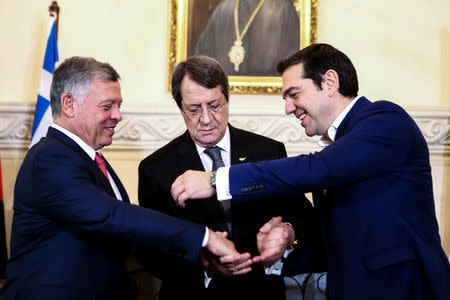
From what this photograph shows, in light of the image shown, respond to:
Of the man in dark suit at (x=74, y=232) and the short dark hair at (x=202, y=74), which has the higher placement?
the short dark hair at (x=202, y=74)

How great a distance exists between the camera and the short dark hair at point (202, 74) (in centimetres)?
270

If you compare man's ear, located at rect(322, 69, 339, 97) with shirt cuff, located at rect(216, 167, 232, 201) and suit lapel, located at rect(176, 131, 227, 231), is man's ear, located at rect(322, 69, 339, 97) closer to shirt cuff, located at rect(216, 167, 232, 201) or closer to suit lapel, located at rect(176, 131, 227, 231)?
shirt cuff, located at rect(216, 167, 232, 201)

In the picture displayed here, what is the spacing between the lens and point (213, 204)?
2611 mm

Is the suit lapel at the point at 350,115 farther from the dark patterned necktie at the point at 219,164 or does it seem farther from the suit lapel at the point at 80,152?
the suit lapel at the point at 80,152

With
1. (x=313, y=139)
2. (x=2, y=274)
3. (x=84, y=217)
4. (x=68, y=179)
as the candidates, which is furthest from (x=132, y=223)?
(x=313, y=139)

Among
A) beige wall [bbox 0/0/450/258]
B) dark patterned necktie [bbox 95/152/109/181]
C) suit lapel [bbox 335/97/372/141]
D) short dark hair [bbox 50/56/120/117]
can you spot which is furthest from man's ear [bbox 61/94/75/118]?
beige wall [bbox 0/0/450/258]

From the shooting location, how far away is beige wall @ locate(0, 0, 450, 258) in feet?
14.7

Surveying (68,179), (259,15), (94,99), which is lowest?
(68,179)

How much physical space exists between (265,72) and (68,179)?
2.85 m

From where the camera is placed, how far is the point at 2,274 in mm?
3727

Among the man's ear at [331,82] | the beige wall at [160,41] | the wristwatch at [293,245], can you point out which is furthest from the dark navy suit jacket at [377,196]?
the beige wall at [160,41]

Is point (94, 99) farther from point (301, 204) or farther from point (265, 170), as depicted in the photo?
point (301, 204)

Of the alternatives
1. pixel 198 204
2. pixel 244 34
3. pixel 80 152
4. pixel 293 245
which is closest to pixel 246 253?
pixel 293 245

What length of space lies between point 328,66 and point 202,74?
74cm
